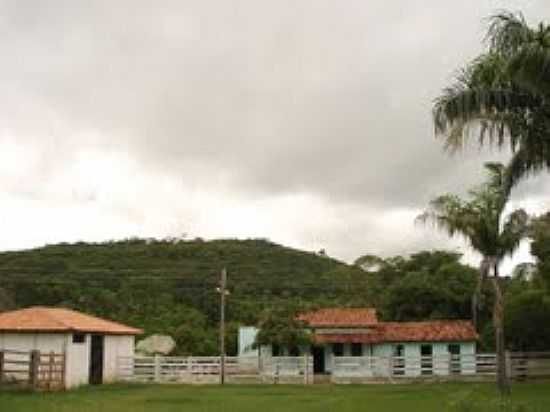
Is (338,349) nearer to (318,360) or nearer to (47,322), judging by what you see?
(318,360)

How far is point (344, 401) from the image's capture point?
28.6 meters

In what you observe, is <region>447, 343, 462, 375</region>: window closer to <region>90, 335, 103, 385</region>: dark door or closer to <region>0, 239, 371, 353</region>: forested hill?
<region>90, 335, 103, 385</region>: dark door

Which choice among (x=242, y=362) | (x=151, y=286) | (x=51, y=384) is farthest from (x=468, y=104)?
(x=151, y=286)

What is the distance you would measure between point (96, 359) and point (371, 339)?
15167mm

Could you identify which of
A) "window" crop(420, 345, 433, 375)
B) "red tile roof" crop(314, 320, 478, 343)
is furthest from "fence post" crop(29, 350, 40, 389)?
"window" crop(420, 345, 433, 375)

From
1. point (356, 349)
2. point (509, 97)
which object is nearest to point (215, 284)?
point (356, 349)

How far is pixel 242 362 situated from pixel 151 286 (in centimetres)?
2815

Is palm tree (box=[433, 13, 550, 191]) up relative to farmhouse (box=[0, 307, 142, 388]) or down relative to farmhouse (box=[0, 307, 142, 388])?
up

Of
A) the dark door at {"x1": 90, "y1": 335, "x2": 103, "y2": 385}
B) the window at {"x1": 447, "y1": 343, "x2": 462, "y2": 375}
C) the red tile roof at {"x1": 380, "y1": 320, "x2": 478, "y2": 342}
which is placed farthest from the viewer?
the red tile roof at {"x1": 380, "y1": 320, "x2": 478, "y2": 342}

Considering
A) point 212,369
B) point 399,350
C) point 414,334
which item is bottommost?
point 212,369

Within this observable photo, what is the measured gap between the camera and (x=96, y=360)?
134 ft

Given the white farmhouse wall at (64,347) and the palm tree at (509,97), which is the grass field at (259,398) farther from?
the palm tree at (509,97)

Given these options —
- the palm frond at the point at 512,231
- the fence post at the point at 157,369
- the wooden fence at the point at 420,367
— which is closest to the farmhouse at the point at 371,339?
the wooden fence at the point at 420,367

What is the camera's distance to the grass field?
2500cm
